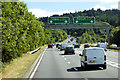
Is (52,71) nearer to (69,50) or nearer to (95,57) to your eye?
(95,57)

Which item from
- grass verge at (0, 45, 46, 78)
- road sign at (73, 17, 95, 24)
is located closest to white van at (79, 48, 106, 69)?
grass verge at (0, 45, 46, 78)

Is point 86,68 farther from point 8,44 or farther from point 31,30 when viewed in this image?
point 31,30

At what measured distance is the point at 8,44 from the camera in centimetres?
2002

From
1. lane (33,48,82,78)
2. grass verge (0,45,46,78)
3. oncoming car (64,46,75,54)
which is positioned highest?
oncoming car (64,46,75,54)

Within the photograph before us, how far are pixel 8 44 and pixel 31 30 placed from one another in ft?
89.2

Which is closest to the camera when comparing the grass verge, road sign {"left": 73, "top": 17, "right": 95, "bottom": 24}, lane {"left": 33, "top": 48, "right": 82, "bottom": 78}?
the grass verge

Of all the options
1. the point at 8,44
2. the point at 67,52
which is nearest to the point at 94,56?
the point at 8,44

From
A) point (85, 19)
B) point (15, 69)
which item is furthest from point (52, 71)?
point (85, 19)

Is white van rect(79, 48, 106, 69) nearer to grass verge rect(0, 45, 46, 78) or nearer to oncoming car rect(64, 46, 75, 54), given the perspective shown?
grass verge rect(0, 45, 46, 78)

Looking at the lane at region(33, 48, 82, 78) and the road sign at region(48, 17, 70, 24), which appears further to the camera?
the road sign at region(48, 17, 70, 24)

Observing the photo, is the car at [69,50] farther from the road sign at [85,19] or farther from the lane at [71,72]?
the road sign at [85,19]

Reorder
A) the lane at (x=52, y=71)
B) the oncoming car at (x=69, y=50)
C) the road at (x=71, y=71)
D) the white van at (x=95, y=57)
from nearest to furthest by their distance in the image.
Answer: the road at (x=71, y=71)
the lane at (x=52, y=71)
the white van at (x=95, y=57)
the oncoming car at (x=69, y=50)

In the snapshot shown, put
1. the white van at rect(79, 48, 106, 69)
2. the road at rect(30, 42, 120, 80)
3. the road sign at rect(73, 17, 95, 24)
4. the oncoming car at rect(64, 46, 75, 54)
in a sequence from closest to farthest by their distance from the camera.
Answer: the road at rect(30, 42, 120, 80) < the white van at rect(79, 48, 106, 69) < the oncoming car at rect(64, 46, 75, 54) < the road sign at rect(73, 17, 95, 24)

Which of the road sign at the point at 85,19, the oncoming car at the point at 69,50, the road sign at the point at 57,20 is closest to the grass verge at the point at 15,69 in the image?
the oncoming car at the point at 69,50
